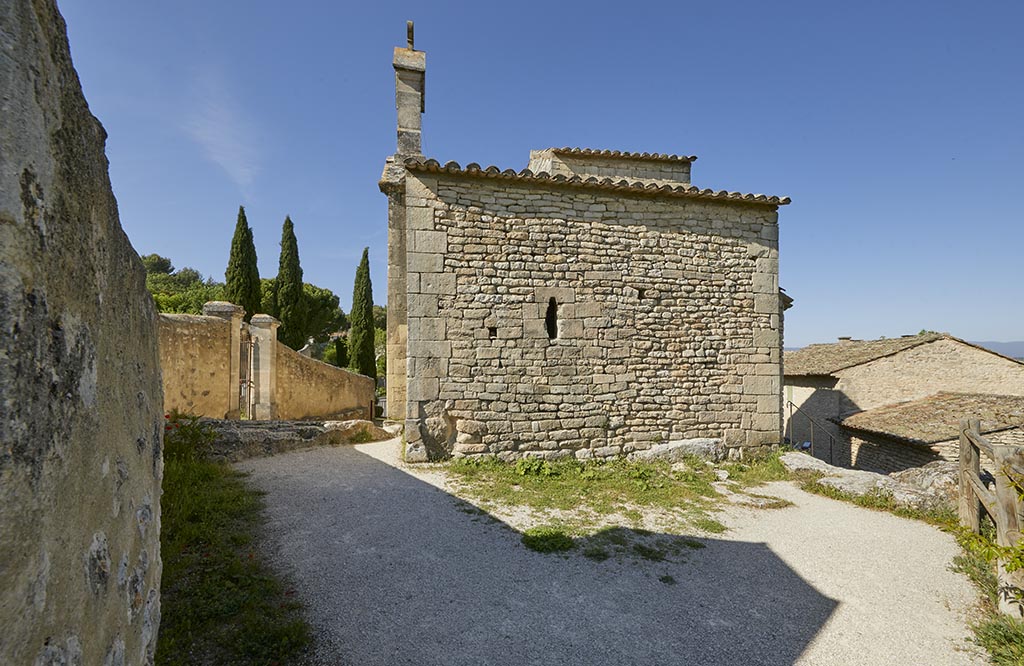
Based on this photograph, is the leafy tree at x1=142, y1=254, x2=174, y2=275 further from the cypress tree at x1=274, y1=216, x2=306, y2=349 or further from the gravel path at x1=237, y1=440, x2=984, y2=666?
the gravel path at x1=237, y1=440, x2=984, y2=666

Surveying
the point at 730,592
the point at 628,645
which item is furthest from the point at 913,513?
the point at 628,645

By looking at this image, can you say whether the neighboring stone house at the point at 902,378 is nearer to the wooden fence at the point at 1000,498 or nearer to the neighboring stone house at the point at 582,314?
the neighboring stone house at the point at 582,314

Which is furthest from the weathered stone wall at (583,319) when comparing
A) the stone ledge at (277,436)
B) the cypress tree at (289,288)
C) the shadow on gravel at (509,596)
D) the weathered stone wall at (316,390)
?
the cypress tree at (289,288)

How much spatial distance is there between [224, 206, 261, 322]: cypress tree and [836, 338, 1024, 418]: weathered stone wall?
24.6 metres

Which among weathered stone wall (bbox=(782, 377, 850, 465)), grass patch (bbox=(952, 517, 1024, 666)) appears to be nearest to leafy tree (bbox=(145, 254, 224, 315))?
grass patch (bbox=(952, 517, 1024, 666))

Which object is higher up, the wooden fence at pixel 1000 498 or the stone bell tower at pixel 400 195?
the stone bell tower at pixel 400 195

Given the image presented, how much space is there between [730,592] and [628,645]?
1.29 metres

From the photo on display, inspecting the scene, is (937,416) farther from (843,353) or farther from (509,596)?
(509,596)

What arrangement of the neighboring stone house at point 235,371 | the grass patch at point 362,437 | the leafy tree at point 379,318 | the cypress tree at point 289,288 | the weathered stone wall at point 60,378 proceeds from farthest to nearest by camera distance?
the leafy tree at point 379,318
the cypress tree at point 289,288
the grass patch at point 362,437
the neighboring stone house at point 235,371
the weathered stone wall at point 60,378

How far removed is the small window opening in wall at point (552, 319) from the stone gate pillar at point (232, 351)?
628cm

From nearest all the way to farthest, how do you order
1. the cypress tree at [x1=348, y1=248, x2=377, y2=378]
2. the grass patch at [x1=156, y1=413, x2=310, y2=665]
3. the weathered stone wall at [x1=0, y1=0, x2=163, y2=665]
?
the weathered stone wall at [x1=0, y1=0, x2=163, y2=665], the grass patch at [x1=156, y1=413, x2=310, y2=665], the cypress tree at [x1=348, y1=248, x2=377, y2=378]

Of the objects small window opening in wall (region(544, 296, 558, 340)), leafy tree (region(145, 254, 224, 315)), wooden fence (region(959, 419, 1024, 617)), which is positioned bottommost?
wooden fence (region(959, 419, 1024, 617))

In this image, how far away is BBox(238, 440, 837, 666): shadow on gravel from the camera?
2.99 metres

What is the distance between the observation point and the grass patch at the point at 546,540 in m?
4.37
